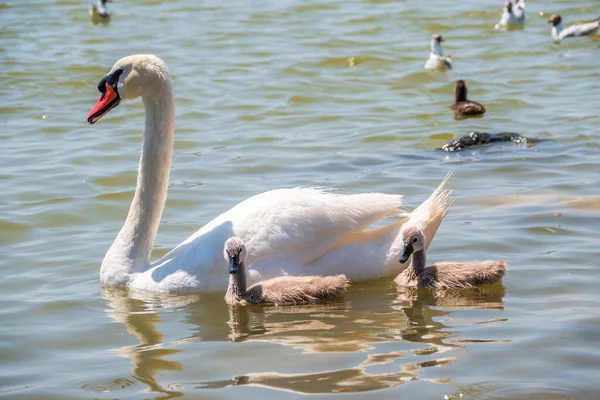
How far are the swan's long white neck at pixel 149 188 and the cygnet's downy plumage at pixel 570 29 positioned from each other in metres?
12.9

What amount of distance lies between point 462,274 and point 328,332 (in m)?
1.25

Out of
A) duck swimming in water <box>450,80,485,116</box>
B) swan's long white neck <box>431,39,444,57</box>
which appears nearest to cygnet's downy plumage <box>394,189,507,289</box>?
duck swimming in water <box>450,80,485,116</box>

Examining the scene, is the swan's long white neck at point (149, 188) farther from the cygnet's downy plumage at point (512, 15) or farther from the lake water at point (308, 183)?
the cygnet's downy plumage at point (512, 15)

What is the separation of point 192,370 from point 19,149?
7.39 metres

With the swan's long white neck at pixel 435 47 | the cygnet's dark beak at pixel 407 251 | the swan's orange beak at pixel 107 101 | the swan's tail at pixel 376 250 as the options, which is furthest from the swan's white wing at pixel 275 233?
the swan's long white neck at pixel 435 47

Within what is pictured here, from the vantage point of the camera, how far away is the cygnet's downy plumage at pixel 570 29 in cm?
1978

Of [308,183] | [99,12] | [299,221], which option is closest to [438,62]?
[308,183]

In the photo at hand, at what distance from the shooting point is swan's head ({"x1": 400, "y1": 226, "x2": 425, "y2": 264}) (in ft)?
25.0

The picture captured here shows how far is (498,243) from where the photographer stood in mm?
8805

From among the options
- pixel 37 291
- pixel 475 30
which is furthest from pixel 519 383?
pixel 475 30

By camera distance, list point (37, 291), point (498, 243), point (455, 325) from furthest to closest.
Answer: point (498, 243)
point (37, 291)
point (455, 325)

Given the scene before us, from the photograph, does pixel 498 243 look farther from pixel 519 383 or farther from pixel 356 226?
pixel 519 383

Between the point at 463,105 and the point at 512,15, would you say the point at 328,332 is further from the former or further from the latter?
the point at 512,15

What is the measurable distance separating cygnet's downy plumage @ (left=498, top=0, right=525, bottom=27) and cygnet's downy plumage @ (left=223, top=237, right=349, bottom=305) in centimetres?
1480
